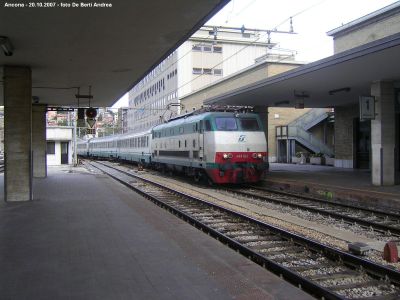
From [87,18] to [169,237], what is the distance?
430 centimetres

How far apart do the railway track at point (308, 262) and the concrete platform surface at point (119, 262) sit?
0.43 meters

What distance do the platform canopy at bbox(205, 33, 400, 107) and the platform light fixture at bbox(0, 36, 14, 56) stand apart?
9.22m

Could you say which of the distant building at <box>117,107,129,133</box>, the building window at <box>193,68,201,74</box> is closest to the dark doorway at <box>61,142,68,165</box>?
the building window at <box>193,68,201,74</box>

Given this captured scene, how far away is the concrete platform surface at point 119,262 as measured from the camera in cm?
518

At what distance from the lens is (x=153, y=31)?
9492 mm

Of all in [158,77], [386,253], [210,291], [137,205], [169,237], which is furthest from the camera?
[158,77]

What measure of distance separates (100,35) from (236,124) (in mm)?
9578

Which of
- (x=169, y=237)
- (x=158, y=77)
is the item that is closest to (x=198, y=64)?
(x=158, y=77)

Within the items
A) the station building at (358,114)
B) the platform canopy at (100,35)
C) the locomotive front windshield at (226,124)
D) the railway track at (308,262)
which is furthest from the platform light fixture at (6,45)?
the station building at (358,114)

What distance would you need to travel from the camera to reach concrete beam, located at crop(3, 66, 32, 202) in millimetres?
12828

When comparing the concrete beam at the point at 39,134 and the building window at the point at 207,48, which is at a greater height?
the building window at the point at 207,48

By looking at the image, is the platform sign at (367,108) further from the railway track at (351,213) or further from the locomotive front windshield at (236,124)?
the locomotive front windshield at (236,124)

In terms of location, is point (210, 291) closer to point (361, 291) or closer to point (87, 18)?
point (361, 291)

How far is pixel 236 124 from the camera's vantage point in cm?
1856
